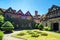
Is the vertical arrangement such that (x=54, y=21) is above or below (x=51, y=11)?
below

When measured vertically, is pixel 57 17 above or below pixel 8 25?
above

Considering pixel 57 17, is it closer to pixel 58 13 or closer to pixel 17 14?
pixel 58 13

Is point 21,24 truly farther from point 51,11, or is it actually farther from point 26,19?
point 51,11

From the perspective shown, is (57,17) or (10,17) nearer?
(57,17)

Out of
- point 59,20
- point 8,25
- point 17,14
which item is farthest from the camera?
point 17,14

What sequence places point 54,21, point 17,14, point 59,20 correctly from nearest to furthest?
point 59,20
point 54,21
point 17,14

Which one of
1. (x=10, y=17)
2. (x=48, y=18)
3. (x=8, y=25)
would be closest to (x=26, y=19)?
(x=10, y=17)

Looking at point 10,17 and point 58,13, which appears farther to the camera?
point 10,17

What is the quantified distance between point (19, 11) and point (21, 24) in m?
6.14

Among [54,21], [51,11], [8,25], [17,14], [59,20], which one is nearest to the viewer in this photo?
[8,25]

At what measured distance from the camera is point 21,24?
51812mm

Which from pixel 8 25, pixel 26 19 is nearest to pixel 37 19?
pixel 26 19

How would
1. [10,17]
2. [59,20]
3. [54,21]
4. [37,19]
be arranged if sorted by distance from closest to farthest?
[59,20]
[54,21]
[10,17]
[37,19]

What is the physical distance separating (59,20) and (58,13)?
106 inches
